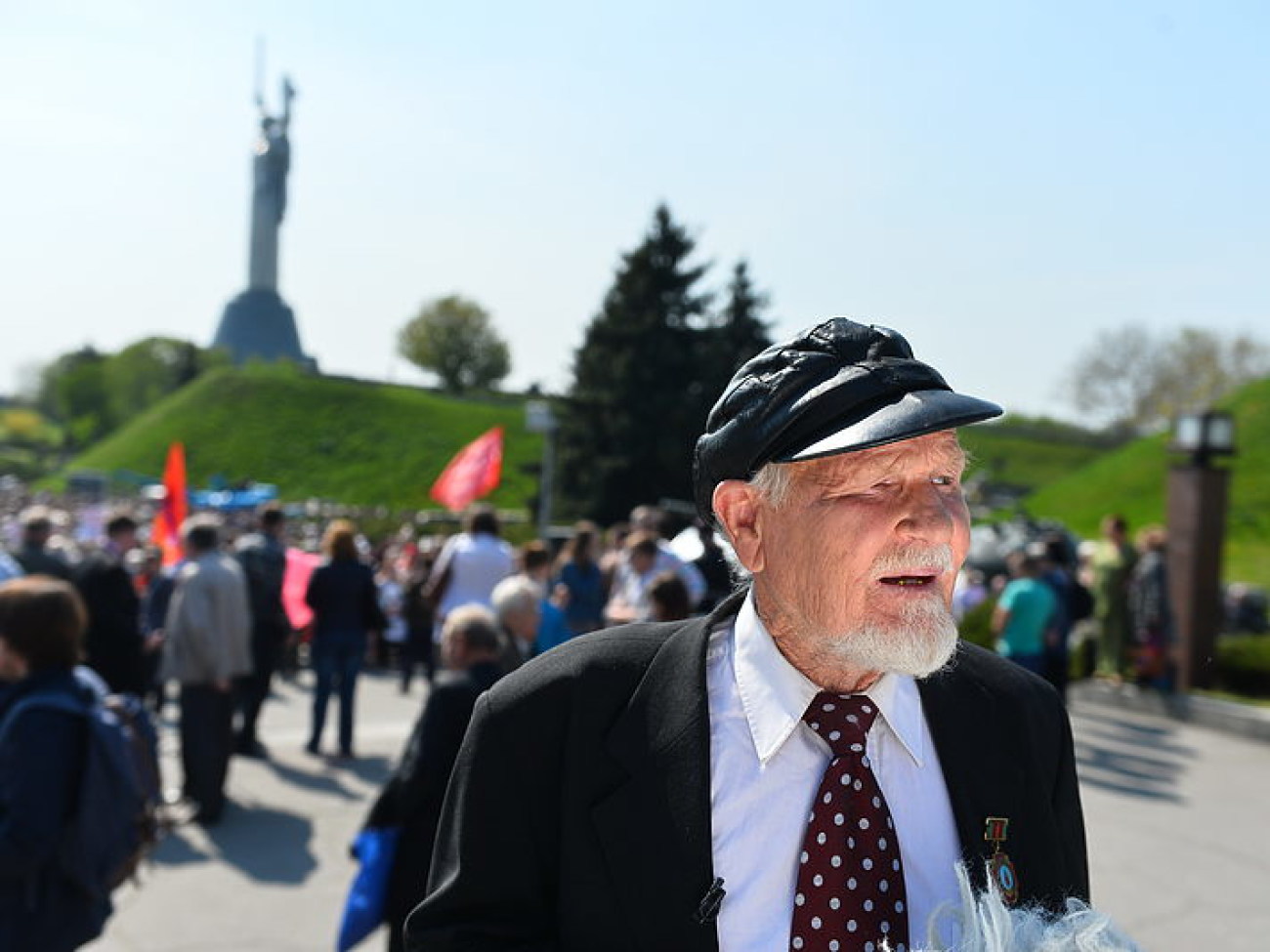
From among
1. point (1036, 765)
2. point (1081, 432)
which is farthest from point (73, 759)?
point (1081, 432)

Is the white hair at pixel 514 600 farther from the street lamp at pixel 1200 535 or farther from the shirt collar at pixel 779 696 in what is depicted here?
the street lamp at pixel 1200 535

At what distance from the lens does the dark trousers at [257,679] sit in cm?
888

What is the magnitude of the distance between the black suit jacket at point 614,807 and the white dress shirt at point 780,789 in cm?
4

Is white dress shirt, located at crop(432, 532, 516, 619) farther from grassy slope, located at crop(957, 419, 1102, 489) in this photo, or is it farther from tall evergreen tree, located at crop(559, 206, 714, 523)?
grassy slope, located at crop(957, 419, 1102, 489)

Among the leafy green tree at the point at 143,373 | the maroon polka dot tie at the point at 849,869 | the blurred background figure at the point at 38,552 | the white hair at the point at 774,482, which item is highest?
the leafy green tree at the point at 143,373

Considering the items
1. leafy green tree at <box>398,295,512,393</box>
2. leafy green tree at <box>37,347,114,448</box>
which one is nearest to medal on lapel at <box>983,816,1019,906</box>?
leafy green tree at <box>398,295,512,393</box>

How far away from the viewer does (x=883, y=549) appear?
64.6 inches

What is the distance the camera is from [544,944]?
172 centimetres

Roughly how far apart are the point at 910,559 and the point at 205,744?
21.5ft

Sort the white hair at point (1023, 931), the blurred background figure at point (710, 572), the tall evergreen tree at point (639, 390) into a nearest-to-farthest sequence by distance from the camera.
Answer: the white hair at point (1023, 931)
the blurred background figure at point (710, 572)
the tall evergreen tree at point (639, 390)

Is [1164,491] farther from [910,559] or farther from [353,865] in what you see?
[910,559]

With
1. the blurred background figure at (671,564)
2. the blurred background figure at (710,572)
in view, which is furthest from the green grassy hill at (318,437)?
the blurred background figure at (671,564)

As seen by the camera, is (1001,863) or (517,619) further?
(517,619)

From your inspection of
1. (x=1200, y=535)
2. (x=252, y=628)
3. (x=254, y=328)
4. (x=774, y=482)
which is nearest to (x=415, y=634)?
(x=252, y=628)
